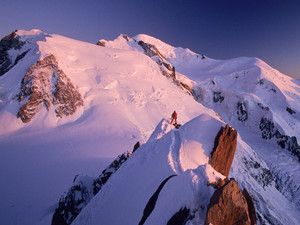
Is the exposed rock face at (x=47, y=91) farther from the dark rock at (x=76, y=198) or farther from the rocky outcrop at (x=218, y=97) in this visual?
the rocky outcrop at (x=218, y=97)

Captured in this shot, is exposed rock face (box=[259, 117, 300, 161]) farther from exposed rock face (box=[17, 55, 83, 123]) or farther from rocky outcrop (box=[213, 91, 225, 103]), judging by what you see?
exposed rock face (box=[17, 55, 83, 123])

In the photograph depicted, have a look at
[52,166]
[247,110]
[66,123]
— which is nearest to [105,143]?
[52,166]

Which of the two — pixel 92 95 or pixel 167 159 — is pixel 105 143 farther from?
pixel 167 159

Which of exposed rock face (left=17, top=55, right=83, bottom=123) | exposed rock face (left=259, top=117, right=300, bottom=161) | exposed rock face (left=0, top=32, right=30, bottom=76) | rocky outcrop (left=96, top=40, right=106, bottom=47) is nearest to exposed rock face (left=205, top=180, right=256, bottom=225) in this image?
exposed rock face (left=17, top=55, right=83, bottom=123)

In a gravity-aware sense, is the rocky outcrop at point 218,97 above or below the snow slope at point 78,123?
above

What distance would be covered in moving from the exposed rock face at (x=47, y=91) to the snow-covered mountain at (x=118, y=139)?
0.14 m

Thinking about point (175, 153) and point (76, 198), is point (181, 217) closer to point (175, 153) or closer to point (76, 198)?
point (175, 153)

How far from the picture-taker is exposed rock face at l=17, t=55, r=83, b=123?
22.1 meters

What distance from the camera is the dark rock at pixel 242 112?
46.7 metres

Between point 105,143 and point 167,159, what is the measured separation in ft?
40.6

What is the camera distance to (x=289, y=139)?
110 ft

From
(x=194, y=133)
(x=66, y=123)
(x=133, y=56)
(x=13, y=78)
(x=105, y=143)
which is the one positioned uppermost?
(x=133, y=56)

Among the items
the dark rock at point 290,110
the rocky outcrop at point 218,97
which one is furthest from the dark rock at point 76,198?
the rocky outcrop at point 218,97

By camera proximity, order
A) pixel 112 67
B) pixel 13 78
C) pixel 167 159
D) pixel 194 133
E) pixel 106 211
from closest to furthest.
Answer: pixel 106 211, pixel 167 159, pixel 194 133, pixel 13 78, pixel 112 67
